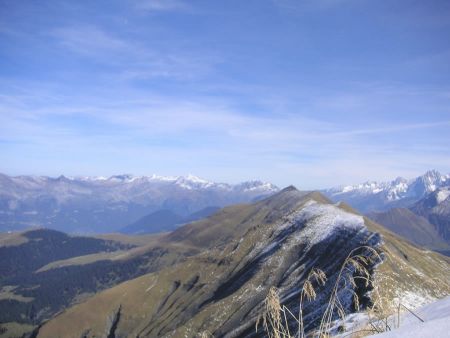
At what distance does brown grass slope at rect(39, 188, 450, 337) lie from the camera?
4099 inches

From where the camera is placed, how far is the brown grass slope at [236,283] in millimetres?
104125

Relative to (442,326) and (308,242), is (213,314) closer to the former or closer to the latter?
(308,242)

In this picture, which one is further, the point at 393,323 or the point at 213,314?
the point at 213,314

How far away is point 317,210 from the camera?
5910 inches

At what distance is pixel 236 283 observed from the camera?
429 feet

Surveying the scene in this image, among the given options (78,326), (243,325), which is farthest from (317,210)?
(78,326)

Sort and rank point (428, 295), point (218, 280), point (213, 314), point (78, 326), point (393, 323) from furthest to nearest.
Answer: point (78, 326)
point (218, 280)
point (213, 314)
point (428, 295)
point (393, 323)

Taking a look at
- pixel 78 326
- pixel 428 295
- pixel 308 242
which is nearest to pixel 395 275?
pixel 428 295

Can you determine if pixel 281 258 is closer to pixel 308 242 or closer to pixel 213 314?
pixel 308 242

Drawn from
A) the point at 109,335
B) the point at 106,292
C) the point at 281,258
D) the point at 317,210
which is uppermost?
the point at 317,210

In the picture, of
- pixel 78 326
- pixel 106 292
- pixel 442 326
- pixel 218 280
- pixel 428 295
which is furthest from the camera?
pixel 106 292

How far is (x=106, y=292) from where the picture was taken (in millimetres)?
172125

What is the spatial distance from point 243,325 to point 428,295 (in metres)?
41.0

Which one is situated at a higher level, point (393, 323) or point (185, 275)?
point (393, 323)
